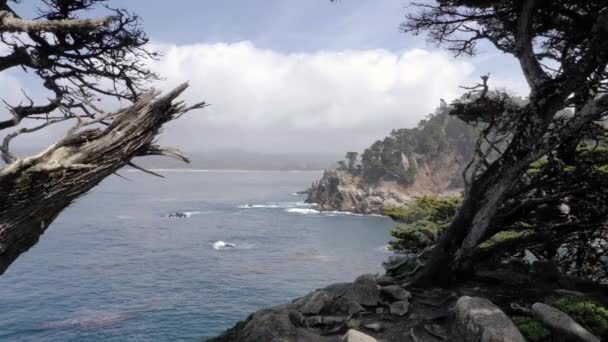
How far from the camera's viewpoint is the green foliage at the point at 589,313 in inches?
313

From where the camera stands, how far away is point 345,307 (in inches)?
402

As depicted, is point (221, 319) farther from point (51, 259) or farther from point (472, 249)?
point (51, 259)

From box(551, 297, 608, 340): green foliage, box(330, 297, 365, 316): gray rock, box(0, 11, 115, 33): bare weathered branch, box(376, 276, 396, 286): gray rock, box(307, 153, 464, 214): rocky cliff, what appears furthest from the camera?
box(307, 153, 464, 214): rocky cliff

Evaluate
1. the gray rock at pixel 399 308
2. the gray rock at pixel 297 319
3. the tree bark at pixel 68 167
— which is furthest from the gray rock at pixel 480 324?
the tree bark at pixel 68 167

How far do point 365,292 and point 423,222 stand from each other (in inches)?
501

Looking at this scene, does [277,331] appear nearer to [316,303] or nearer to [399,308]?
[316,303]

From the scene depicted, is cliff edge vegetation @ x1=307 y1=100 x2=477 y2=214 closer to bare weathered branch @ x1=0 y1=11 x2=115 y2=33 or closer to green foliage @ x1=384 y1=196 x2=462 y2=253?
green foliage @ x1=384 y1=196 x2=462 y2=253

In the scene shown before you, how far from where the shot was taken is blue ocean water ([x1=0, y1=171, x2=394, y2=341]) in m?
32.9

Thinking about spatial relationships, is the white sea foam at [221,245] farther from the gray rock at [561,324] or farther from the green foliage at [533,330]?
the gray rock at [561,324]

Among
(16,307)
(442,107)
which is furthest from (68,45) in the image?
(442,107)

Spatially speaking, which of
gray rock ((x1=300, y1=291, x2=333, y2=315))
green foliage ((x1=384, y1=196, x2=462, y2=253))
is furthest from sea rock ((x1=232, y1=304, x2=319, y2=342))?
green foliage ((x1=384, y1=196, x2=462, y2=253))

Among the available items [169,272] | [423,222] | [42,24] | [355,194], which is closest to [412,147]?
[355,194]

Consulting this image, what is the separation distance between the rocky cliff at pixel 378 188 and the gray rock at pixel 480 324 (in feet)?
273

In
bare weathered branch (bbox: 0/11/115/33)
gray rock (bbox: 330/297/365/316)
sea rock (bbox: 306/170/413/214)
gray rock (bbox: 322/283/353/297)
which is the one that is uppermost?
sea rock (bbox: 306/170/413/214)
